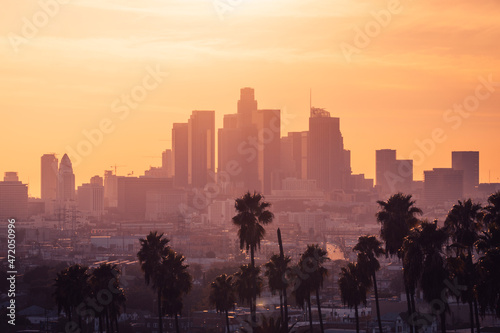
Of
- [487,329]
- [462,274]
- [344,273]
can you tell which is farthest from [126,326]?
[462,274]

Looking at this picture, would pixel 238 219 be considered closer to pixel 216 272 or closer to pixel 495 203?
pixel 495 203

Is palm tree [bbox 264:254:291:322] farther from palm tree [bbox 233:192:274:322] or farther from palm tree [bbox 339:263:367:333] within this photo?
palm tree [bbox 233:192:274:322]

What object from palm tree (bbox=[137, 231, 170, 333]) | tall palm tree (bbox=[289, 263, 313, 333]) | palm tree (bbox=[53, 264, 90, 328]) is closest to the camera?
palm tree (bbox=[137, 231, 170, 333])

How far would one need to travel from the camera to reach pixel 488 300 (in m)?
45.3

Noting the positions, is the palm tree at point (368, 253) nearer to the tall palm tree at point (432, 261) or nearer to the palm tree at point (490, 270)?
the tall palm tree at point (432, 261)

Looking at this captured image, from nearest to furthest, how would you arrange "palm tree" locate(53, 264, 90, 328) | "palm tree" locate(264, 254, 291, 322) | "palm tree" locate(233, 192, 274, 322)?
"palm tree" locate(233, 192, 274, 322)
"palm tree" locate(264, 254, 291, 322)
"palm tree" locate(53, 264, 90, 328)

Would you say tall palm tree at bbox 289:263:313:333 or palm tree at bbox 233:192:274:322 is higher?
palm tree at bbox 233:192:274:322

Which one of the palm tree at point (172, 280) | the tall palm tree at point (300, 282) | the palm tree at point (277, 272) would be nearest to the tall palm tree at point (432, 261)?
the tall palm tree at point (300, 282)

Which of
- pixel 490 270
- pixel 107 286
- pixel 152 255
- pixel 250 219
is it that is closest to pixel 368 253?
pixel 250 219

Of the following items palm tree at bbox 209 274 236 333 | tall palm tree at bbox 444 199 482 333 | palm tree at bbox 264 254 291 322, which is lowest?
palm tree at bbox 209 274 236 333

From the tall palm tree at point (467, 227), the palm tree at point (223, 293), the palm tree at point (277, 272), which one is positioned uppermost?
the tall palm tree at point (467, 227)

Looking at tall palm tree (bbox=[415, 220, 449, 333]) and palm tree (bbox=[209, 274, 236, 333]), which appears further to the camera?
palm tree (bbox=[209, 274, 236, 333])

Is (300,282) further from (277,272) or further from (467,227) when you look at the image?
(467,227)

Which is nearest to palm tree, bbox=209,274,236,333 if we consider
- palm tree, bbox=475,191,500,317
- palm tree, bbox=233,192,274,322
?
palm tree, bbox=233,192,274,322
